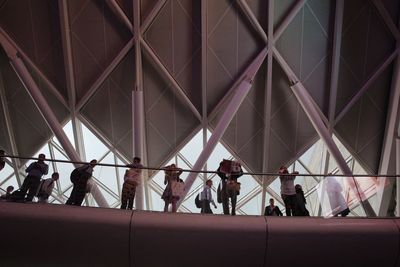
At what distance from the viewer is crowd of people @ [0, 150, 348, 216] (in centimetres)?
1470

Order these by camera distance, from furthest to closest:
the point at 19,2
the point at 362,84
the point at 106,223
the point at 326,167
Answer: the point at 326,167, the point at 362,84, the point at 19,2, the point at 106,223

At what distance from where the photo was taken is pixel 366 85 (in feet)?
87.7

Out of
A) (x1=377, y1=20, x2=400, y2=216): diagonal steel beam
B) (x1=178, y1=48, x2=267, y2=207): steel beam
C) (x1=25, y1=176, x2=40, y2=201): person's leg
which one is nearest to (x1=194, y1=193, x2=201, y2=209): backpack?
(x1=25, y1=176, x2=40, y2=201): person's leg

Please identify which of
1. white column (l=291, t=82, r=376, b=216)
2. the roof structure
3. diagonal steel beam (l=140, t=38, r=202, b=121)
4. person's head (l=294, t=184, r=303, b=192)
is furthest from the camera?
diagonal steel beam (l=140, t=38, r=202, b=121)

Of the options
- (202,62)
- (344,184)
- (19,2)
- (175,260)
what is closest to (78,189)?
(175,260)

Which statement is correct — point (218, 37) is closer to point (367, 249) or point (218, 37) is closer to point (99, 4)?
point (99, 4)

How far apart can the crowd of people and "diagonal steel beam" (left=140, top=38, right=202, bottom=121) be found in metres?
12.3

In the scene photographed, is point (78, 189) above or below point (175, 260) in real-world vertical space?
above

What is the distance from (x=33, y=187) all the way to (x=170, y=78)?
555 inches

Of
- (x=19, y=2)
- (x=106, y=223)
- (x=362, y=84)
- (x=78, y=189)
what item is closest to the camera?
(x=106, y=223)

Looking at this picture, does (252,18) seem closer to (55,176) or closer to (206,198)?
(206,198)

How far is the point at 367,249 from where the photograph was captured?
1458cm

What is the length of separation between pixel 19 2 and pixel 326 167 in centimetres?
2186

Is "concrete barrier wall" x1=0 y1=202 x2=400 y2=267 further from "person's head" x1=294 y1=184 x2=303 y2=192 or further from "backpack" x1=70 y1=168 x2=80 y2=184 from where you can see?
"person's head" x1=294 y1=184 x2=303 y2=192
